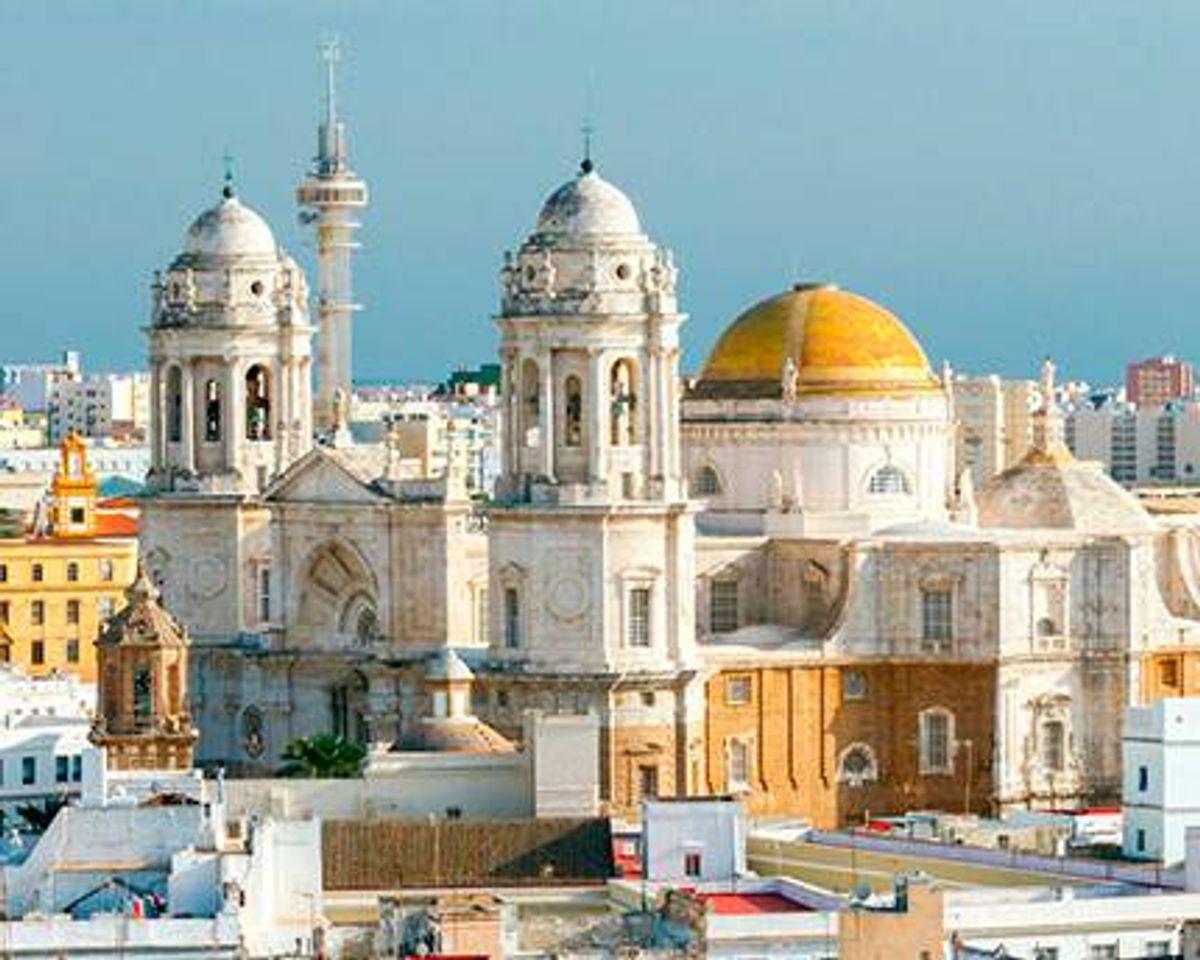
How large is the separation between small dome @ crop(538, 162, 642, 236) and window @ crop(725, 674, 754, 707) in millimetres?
7126

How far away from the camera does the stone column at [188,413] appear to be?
10631 centimetres

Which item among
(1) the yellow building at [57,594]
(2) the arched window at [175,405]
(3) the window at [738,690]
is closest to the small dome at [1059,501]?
(3) the window at [738,690]

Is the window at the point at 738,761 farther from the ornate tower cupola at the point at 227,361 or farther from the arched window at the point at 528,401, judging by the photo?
the ornate tower cupola at the point at 227,361

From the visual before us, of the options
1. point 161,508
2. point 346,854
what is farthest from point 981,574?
point 346,854

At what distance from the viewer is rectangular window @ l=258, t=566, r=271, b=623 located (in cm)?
10512

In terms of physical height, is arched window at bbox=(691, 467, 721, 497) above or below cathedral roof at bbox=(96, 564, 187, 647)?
above

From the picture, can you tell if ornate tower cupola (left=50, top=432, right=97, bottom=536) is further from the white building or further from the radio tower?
the white building

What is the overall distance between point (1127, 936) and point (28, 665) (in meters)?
59.8

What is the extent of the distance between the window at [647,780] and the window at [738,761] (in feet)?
8.45

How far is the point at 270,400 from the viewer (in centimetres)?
10712

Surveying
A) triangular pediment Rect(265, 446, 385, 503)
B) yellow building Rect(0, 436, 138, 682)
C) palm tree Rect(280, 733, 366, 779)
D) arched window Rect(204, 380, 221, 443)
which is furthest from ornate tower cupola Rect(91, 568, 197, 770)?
yellow building Rect(0, 436, 138, 682)

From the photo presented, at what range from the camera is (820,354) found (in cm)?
10319

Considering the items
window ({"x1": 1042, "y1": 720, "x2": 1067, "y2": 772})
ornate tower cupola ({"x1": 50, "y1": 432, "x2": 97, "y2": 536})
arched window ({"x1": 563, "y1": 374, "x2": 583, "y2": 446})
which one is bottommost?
window ({"x1": 1042, "y1": 720, "x2": 1067, "y2": 772})

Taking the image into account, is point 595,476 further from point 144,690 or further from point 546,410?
point 144,690
